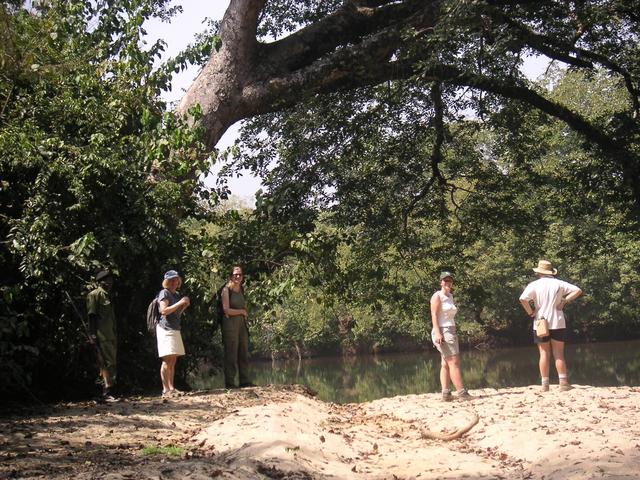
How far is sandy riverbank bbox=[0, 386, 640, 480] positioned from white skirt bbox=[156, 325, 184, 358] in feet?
1.96

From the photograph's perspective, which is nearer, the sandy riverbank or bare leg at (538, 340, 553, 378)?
the sandy riverbank

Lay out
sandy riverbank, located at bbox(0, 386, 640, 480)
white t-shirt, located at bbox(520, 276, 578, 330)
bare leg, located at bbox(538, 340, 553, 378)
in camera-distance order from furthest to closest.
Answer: bare leg, located at bbox(538, 340, 553, 378)
white t-shirt, located at bbox(520, 276, 578, 330)
sandy riverbank, located at bbox(0, 386, 640, 480)

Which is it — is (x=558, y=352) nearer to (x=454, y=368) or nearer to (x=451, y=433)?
(x=454, y=368)

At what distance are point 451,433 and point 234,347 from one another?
149 inches

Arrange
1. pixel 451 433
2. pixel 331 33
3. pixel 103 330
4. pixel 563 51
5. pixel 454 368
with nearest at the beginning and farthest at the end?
1. pixel 451 433
2. pixel 103 330
3. pixel 454 368
4. pixel 563 51
5. pixel 331 33

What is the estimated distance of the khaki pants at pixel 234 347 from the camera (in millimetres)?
10266

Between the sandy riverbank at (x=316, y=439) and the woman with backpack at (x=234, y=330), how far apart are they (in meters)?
1.06

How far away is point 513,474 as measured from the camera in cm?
607

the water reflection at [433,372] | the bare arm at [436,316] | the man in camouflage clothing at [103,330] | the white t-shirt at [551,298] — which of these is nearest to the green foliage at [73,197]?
the man in camouflage clothing at [103,330]

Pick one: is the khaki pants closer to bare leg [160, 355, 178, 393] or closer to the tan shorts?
bare leg [160, 355, 178, 393]

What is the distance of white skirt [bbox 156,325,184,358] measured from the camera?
29.6ft

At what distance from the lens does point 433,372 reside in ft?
98.1

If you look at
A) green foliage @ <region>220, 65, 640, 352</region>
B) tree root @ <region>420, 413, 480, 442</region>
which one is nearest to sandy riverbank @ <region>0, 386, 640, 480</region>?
tree root @ <region>420, 413, 480, 442</region>

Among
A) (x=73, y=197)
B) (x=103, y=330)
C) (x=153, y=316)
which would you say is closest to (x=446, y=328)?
(x=153, y=316)
